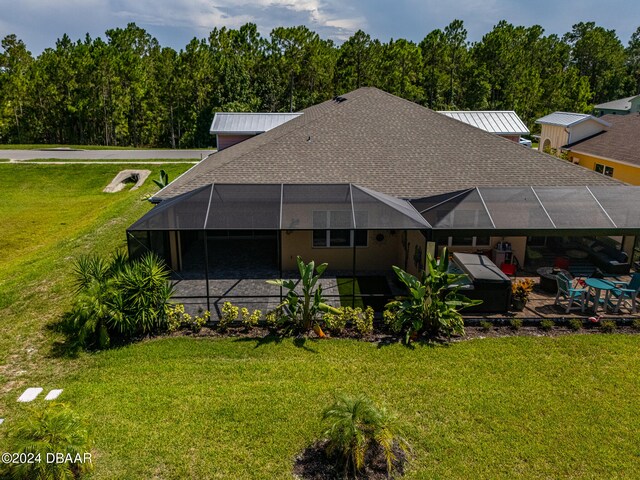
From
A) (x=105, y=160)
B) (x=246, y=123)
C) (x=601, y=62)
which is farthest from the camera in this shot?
(x=601, y=62)

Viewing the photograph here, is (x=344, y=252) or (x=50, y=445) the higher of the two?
(x=344, y=252)

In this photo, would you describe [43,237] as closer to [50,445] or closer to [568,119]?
[50,445]

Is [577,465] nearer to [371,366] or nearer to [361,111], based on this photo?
[371,366]

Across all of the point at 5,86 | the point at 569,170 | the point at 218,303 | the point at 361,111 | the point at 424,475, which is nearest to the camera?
the point at 424,475

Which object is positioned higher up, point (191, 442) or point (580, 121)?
point (580, 121)

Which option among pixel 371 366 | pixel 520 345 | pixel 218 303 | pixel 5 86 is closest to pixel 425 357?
pixel 371 366

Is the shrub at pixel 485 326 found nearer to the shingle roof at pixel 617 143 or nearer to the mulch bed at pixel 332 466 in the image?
the mulch bed at pixel 332 466

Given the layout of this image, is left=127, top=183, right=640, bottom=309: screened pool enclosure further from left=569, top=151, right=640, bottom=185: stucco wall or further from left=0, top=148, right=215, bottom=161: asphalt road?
left=0, top=148, right=215, bottom=161: asphalt road

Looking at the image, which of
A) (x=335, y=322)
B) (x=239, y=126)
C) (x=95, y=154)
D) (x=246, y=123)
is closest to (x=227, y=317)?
(x=335, y=322)
